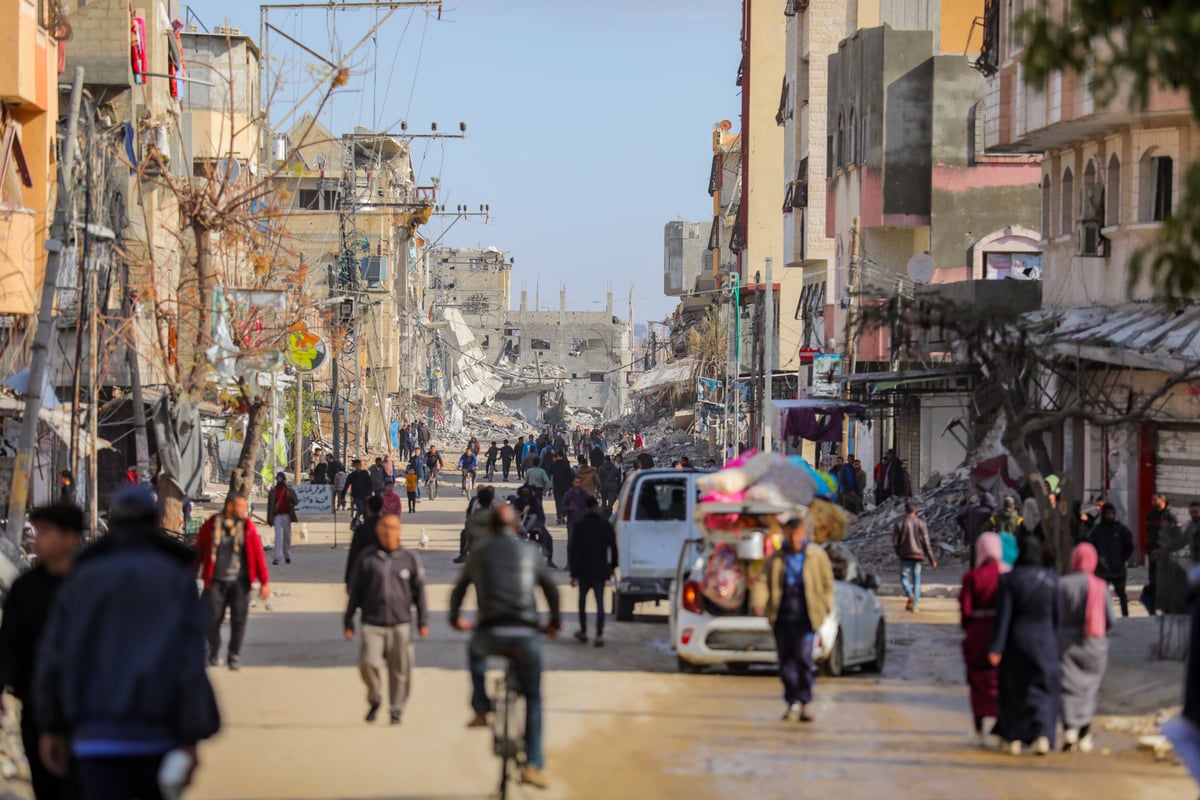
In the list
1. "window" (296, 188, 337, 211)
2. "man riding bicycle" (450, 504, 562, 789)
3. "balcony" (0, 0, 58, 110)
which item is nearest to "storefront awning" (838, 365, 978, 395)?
"balcony" (0, 0, 58, 110)

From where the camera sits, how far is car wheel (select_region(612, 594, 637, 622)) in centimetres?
2103

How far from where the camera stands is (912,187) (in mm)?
42844

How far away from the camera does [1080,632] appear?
12.0 metres

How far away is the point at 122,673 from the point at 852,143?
4009 centimetres

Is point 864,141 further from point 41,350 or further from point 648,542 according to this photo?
point 41,350

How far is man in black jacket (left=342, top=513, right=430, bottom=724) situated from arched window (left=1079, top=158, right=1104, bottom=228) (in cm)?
1854

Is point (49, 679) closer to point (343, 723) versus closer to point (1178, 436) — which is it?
point (343, 723)

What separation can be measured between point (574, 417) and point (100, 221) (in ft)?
321

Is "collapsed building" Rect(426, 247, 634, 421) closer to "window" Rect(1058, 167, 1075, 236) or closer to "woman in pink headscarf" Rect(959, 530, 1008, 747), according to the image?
"window" Rect(1058, 167, 1075, 236)

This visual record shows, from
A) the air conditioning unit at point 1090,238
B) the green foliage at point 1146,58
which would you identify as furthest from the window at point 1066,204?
the green foliage at point 1146,58

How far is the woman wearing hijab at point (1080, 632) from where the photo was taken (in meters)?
12.0

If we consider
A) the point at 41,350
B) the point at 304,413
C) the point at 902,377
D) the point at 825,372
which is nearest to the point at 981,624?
the point at 41,350

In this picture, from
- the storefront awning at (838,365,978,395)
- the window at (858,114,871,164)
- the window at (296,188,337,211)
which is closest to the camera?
the storefront awning at (838,365,978,395)

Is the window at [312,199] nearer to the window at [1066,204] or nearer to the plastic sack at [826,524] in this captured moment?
the window at [1066,204]
